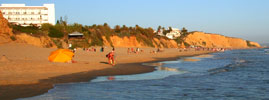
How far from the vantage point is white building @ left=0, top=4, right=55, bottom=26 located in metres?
82.1

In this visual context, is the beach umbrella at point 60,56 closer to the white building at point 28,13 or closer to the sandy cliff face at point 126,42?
the sandy cliff face at point 126,42

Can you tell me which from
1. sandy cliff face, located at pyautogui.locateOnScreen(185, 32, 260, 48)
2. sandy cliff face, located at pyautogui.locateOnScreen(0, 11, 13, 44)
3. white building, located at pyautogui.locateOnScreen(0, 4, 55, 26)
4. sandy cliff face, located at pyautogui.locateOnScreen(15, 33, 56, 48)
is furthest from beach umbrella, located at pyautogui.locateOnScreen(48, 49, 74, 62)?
sandy cliff face, located at pyautogui.locateOnScreen(185, 32, 260, 48)

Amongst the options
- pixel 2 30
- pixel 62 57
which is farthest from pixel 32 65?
pixel 2 30

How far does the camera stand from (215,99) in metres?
9.26

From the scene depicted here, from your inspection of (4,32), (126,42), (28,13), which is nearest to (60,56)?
(4,32)

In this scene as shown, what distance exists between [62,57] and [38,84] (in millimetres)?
7279

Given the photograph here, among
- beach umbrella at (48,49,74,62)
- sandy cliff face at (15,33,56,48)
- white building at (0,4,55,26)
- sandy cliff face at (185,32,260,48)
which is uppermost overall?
white building at (0,4,55,26)

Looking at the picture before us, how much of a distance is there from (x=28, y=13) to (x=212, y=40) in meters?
90.3

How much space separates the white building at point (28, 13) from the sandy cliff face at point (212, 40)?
61.8m

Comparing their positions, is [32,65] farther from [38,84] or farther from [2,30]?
[2,30]

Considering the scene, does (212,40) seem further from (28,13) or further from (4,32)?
(4,32)

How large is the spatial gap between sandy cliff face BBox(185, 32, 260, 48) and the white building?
203 feet

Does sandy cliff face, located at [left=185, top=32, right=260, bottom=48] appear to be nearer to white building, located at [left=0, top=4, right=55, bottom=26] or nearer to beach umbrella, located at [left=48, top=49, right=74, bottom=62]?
white building, located at [left=0, top=4, right=55, bottom=26]

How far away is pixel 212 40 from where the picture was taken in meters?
145
